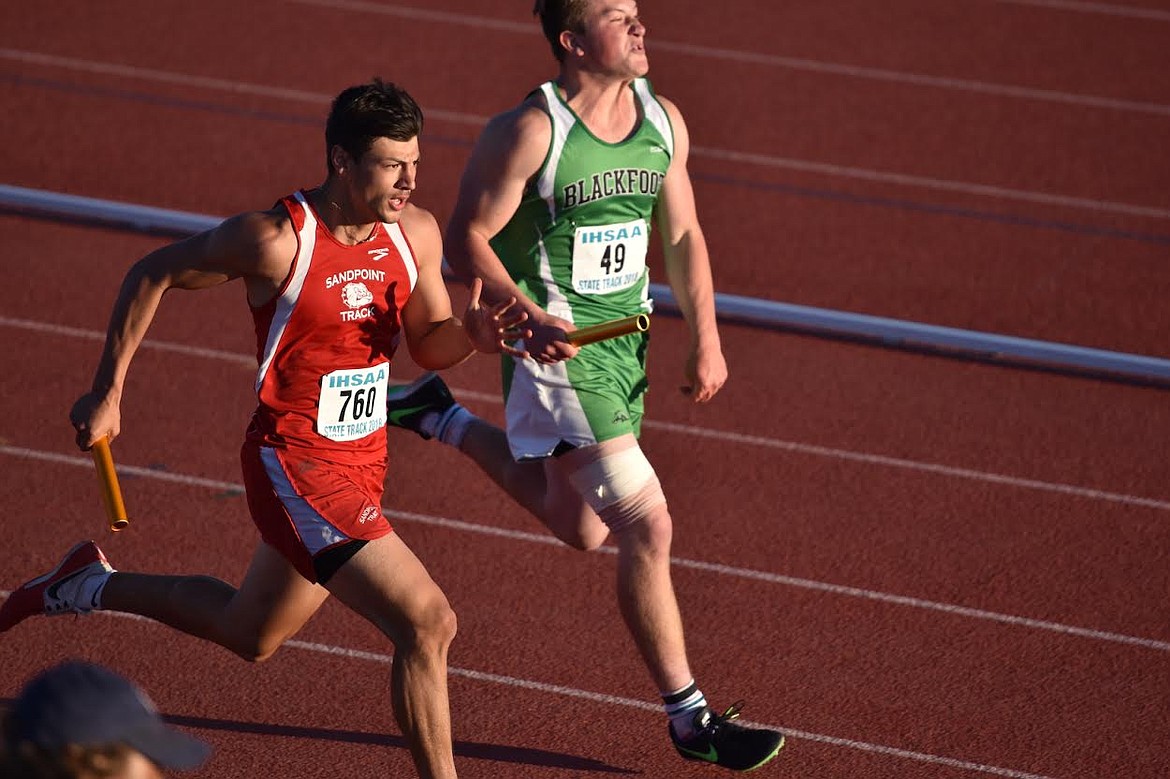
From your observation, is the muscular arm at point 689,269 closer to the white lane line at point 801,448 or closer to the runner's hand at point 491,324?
the runner's hand at point 491,324

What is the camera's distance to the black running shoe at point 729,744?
434 centimetres

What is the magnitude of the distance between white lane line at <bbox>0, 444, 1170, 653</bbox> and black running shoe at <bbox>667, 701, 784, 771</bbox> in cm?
117

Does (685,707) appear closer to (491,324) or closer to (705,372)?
(705,372)

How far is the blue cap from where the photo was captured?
5.95ft

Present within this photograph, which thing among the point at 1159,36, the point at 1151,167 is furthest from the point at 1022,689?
the point at 1159,36

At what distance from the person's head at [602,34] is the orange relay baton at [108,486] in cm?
164

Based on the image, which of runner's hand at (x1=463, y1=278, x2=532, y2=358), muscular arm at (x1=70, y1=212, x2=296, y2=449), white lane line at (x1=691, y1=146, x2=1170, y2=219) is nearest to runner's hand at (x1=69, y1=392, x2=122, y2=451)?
muscular arm at (x1=70, y1=212, x2=296, y2=449)

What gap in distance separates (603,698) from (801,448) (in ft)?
6.64

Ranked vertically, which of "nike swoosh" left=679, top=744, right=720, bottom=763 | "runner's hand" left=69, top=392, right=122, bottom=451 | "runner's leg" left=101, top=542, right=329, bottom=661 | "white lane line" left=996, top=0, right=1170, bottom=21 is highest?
"runner's hand" left=69, top=392, right=122, bottom=451

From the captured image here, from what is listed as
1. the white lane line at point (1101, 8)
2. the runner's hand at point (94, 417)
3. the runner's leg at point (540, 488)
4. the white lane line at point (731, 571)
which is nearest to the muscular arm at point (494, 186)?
the runner's leg at point (540, 488)

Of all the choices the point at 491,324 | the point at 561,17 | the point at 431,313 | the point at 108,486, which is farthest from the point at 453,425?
the point at 108,486

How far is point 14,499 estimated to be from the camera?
5.73m

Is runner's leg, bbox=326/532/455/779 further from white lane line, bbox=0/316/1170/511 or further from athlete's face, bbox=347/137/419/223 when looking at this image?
white lane line, bbox=0/316/1170/511

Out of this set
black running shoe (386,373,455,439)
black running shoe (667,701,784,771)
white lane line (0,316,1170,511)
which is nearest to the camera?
black running shoe (667,701,784,771)
